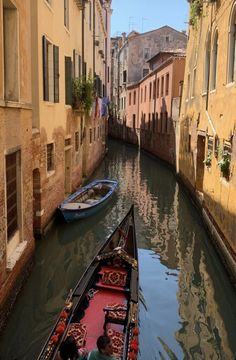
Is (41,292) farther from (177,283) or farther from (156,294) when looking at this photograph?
(177,283)

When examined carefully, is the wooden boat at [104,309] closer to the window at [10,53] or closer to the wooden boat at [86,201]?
the window at [10,53]

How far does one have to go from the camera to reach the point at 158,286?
8242 mm

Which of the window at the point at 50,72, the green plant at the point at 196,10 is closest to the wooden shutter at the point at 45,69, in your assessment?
the window at the point at 50,72

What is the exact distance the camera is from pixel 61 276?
8.48 metres

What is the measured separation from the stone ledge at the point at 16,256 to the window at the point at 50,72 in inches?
160

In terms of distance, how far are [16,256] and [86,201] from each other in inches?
260

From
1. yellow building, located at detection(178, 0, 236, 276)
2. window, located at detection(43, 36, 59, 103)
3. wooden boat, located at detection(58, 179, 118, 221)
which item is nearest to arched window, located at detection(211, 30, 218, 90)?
yellow building, located at detection(178, 0, 236, 276)

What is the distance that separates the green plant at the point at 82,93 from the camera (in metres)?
14.2

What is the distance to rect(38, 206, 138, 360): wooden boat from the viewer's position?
508cm

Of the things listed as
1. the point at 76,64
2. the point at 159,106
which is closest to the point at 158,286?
the point at 76,64

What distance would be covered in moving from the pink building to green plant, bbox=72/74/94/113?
26.6 feet

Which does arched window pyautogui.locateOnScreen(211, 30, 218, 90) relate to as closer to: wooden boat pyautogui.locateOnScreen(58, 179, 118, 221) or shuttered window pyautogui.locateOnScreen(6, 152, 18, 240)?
wooden boat pyautogui.locateOnScreen(58, 179, 118, 221)

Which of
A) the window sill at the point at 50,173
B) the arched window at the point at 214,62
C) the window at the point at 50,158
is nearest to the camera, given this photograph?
the window sill at the point at 50,173

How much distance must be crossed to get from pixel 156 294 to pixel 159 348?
6.02 feet
